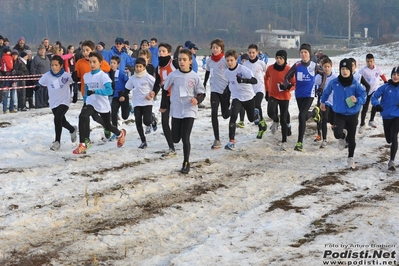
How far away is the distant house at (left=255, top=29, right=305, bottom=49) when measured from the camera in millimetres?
93062

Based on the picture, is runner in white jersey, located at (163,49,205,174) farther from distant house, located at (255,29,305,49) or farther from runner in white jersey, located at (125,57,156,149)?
distant house, located at (255,29,305,49)

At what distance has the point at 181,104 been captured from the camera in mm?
9258

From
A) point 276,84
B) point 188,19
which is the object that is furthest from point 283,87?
point 188,19

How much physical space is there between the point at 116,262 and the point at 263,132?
6.90 meters

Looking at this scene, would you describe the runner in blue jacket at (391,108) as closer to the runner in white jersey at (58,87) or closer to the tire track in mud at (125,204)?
the tire track in mud at (125,204)

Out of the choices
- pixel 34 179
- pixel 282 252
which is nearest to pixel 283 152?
pixel 34 179

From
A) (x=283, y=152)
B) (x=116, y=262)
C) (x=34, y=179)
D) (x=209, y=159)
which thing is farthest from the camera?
(x=283, y=152)

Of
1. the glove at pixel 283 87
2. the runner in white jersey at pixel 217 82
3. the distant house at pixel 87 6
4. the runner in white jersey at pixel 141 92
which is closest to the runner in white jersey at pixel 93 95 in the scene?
the runner in white jersey at pixel 141 92

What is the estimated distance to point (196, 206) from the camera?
727 centimetres

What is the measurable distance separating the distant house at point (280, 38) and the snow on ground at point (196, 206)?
274 feet

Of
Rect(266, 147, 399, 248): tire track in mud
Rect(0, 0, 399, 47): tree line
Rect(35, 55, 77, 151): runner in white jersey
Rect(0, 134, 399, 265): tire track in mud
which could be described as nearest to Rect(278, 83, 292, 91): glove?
Rect(0, 134, 399, 265): tire track in mud

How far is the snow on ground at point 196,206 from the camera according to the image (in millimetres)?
5734

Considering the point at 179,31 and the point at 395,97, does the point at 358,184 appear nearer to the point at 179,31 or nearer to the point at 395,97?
the point at 395,97

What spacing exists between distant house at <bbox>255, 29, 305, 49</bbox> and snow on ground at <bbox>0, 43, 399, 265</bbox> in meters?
83.4
